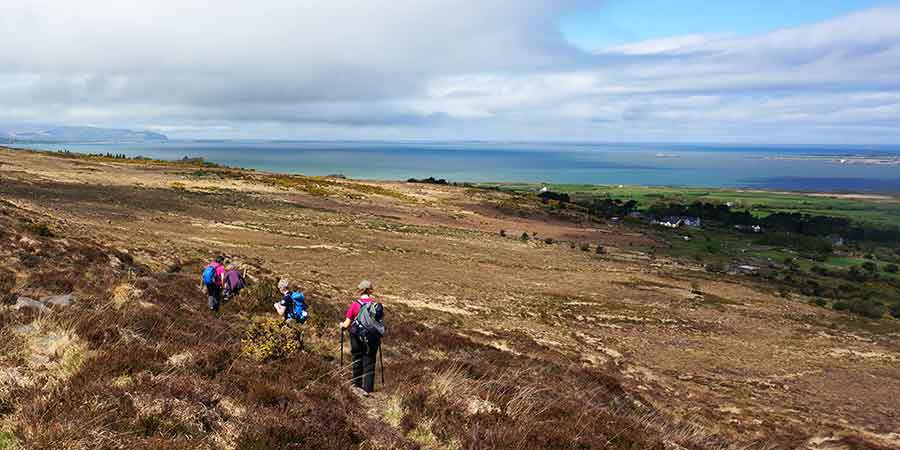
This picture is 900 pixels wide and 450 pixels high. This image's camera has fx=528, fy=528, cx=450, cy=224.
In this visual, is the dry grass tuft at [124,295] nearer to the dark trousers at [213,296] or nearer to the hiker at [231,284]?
the dark trousers at [213,296]

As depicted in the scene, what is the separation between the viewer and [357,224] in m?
46.8

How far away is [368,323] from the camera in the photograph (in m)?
8.61

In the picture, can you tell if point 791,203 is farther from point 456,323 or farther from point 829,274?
point 456,323

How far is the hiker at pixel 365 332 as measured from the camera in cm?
864

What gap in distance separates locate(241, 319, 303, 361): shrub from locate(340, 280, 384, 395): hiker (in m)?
1.54

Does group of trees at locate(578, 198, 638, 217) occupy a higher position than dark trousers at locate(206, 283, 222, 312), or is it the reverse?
dark trousers at locate(206, 283, 222, 312)

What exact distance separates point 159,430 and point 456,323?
1492cm

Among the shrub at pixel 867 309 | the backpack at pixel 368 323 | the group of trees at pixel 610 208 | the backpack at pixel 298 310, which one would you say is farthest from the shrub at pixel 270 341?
the group of trees at pixel 610 208

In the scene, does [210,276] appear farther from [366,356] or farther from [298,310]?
[366,356]

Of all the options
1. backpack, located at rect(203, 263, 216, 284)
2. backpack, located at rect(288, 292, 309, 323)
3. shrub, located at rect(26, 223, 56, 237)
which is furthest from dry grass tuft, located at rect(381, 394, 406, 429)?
shrub, located at rect(26, 223, 56, 237)

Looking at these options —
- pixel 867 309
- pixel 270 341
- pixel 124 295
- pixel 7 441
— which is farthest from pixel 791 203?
pixel 7 441

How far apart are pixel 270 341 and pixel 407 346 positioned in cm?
544

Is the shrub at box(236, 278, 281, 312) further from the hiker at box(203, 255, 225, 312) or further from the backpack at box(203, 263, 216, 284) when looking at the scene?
the backpack at box(203, 263, 216, 284)

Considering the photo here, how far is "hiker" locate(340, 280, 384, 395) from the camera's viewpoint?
28.3 feet
